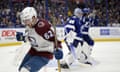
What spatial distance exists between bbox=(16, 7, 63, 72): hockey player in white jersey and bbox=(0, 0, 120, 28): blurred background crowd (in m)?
7.36

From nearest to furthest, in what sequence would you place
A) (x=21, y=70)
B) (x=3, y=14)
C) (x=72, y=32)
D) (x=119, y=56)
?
(x=21, y=70), (x=72, y=32), (x=119, y=56), (x=3, y=14)

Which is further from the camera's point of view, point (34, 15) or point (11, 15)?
point (11, 15)

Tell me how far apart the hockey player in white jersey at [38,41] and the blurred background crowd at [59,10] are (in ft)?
24.1

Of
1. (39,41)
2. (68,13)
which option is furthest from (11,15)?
(39,41)

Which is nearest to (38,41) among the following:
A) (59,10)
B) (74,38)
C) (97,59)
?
(74,38)

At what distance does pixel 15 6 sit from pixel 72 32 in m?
6.28

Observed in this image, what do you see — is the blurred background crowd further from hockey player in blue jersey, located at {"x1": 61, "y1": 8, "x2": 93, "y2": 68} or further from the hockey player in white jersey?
the hockey player in white jersey

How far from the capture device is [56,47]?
15.9 feet

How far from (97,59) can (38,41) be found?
183 inches

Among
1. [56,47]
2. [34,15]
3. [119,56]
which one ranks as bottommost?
[119,56]

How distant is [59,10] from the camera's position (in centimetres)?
1377

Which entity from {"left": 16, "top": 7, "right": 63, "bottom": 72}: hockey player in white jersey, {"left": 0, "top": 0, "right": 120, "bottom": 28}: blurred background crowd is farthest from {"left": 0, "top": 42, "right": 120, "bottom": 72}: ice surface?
{"left": 0, "top": 0, "right": 120, "bottom": 28}: blurred background crowd

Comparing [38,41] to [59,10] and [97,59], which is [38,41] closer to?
[97,59]

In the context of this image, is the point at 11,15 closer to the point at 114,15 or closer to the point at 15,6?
the point at 15,6
